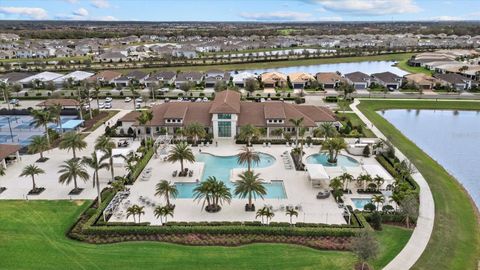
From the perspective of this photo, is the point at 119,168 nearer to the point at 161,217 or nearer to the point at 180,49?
the point at 161,217

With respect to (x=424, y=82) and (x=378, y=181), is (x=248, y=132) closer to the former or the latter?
(x=378, y=181)

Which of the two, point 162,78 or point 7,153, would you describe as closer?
point 7,153

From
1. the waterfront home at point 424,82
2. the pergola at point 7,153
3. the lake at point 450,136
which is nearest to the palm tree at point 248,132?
the lake at point 450,136

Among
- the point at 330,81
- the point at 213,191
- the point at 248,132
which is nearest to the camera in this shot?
the point at 213,191

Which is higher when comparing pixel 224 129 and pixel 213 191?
pixel 224 129

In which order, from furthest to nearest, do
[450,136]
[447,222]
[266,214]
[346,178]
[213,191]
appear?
[450,136], [346,178], [213,191], [447,222], [266,214]

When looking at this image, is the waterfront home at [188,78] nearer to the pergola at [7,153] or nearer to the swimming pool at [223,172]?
the swimming pool at [223,172]

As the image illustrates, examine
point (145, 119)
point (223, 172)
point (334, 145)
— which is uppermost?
point (145, 119)

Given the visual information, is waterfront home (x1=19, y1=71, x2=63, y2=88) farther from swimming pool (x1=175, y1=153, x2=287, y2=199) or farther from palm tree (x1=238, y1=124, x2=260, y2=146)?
palm tree (x1=238, y1=124, x2=260, y2=146)

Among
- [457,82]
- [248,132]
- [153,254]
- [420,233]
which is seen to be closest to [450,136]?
[248,132]
